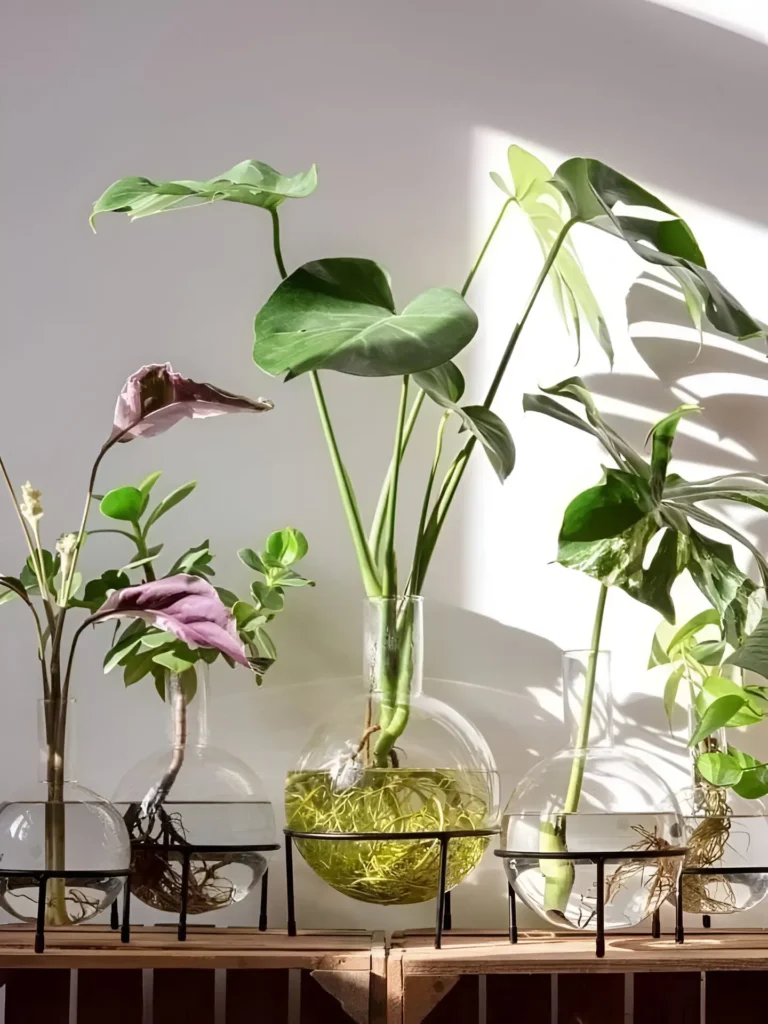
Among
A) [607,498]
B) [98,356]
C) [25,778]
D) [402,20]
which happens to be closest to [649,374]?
[607,498]

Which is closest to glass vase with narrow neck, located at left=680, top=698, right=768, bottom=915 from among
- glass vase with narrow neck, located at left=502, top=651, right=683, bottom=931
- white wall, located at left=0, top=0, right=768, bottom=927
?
glass vase with narrow neck, located at left=502, top=651, right=683, bottom=931

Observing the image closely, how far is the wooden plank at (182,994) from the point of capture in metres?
0.96

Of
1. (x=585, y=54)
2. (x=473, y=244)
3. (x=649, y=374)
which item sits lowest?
(x=649, y=374)

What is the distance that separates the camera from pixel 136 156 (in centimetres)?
133

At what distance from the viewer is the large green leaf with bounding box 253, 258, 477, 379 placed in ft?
2.43

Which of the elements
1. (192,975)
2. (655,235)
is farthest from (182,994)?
(655,235)

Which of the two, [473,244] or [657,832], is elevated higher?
[473,244]

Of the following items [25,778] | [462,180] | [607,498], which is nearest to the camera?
[607,498]

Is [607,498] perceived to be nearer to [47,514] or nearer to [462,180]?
[462,180]

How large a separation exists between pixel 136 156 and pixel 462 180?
1.30 feet

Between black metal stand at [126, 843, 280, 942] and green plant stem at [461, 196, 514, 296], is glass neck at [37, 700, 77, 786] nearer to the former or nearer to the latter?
black metal stand at [126, 843, 280, 942]

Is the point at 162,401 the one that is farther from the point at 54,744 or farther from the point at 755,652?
the point at 755,652

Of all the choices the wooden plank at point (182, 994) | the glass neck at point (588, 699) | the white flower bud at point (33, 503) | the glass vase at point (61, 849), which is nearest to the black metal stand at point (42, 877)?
the glass vase at point (61, 849)

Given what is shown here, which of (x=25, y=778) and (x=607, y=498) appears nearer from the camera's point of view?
(x=607, y=498)
